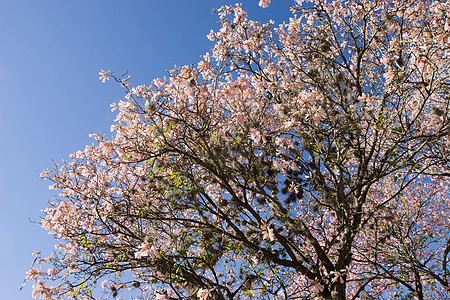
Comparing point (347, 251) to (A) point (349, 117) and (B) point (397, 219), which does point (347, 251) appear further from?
(A) point (349, 117)

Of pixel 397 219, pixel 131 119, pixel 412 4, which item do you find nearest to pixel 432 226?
pixel 397 219

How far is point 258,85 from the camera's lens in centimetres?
675

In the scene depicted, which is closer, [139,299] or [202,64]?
[202,64]

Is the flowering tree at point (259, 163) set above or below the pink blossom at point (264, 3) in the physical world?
below

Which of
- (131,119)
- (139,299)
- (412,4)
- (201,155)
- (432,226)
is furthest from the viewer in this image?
(432,226)

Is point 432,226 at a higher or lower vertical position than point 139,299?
higher

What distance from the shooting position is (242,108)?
5941 mm

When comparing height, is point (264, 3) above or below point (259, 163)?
above

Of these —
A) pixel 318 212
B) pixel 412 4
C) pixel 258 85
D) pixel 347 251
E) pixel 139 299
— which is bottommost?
pixel 139 299

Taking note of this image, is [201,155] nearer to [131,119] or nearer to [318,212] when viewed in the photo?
[131,119]

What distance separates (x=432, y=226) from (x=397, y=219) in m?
5.84

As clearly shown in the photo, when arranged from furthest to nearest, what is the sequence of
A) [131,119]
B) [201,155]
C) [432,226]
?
1. [432,226]
2. [131,119]
3. [201,155]

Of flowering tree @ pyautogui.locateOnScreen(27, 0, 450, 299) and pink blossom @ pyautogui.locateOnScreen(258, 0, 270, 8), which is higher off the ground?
pink blossom @ pyautogui.locateOnScreen(258, 0, 270, 8)

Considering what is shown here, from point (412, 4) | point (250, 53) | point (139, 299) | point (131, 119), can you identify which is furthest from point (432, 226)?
point (131, 119)
